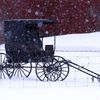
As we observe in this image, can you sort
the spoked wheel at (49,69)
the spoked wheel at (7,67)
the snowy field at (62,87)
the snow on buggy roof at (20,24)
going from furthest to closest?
the snow on buggy roof at (20,24)
the spoked wheel at (7,67)
the spoked wheel at (49,69)
the snowy field at (62,87)

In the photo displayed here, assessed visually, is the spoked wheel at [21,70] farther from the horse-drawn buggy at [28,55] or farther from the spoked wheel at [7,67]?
the spoked wheel at [7,67]

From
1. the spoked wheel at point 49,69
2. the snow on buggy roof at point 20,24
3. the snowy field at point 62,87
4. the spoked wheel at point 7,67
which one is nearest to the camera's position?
the snowy field at point 62,87

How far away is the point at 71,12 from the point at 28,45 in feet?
52.9

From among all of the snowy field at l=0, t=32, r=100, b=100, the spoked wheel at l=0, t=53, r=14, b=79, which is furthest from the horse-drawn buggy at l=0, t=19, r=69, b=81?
the snowy field at l=0, t=32, r=100, b=100

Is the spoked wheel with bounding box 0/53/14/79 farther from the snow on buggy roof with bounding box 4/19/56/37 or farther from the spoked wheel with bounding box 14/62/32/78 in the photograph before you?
the snow on buggy roof with bounding box 4/19/56/37

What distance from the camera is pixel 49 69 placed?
14945mm

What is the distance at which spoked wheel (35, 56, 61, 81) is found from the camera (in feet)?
48.8

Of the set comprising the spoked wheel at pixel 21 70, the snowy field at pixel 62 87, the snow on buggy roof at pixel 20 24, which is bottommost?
the snowy field at pixel 62 87

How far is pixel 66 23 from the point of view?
30891 millimetres

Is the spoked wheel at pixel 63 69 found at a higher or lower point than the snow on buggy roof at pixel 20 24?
lower

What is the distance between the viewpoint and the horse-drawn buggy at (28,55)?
1494cm

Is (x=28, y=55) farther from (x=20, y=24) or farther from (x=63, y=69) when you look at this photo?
(x=63, y=69)

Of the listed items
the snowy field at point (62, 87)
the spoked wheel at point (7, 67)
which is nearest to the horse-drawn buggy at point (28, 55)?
the spoked wheel at point (7, 67)

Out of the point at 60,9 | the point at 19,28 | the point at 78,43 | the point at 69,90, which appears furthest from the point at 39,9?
the point at 69,90
